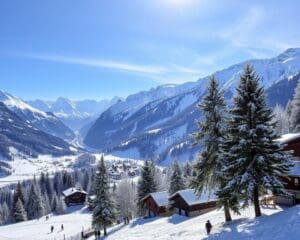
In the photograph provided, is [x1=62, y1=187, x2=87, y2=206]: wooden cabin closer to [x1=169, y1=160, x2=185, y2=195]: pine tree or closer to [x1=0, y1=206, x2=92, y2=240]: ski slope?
[x1=0, y1=206, x2=92, y2=240]: ski slope

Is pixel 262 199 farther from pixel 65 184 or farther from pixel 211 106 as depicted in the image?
pixel 65 184

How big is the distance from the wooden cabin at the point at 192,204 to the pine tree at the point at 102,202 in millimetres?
11006

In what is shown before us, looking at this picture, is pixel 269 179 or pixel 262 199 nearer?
pixel 269 179

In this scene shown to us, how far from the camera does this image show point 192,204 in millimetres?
60750

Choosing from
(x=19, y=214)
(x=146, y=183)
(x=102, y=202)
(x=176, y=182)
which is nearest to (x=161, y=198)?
(x=146, y=183)

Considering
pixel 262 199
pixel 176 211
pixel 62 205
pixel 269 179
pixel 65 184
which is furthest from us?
pixel 65 184

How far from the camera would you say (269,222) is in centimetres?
3164

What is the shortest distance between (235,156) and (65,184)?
505ft

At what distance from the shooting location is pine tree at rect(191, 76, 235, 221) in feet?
127

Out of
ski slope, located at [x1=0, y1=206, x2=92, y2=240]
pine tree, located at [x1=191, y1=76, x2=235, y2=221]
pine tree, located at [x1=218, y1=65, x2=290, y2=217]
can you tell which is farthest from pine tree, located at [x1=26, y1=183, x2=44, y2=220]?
pine tree, located at [x1=218, y1=65, x2=290, y2=217]

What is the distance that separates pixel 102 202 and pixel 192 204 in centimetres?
1403

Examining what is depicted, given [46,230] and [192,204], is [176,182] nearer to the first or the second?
[192,204]

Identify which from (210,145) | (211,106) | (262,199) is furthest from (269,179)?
(262,199)

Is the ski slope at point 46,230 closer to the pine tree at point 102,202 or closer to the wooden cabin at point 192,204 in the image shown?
the pine tree at point 102,202
